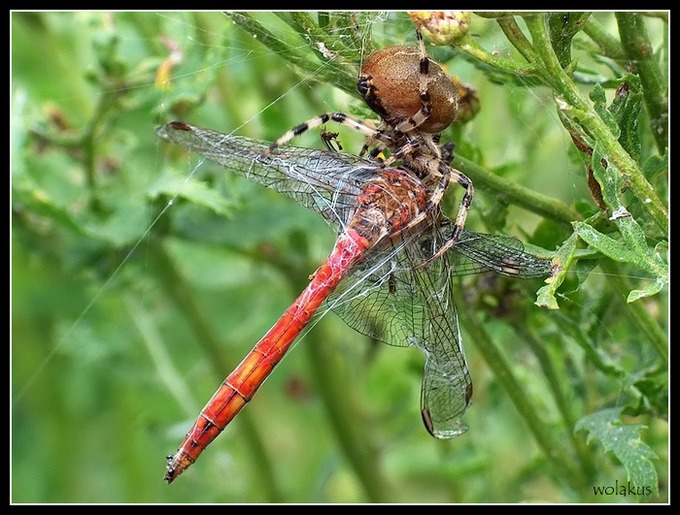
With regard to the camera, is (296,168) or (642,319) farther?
(296,168)

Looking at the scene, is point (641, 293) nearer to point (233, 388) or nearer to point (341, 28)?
point (341, 28)

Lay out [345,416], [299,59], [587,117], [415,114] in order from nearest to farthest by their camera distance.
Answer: [587,117] → [299,59] → [415,114] → [345,416]

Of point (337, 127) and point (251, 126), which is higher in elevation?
point (251, 126)

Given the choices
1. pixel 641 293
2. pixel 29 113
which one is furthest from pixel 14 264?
pixel 641 293

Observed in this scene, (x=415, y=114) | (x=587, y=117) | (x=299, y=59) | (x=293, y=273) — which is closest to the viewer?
(x=587, y=117)

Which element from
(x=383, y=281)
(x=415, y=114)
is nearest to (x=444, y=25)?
(x=415, y=114)

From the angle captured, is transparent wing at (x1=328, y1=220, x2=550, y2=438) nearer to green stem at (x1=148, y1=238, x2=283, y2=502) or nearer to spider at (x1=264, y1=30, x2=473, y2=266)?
spider at (x1=264, y1=30, x2=473, y2=266)

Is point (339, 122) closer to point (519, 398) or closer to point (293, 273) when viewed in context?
point (519, 398)
